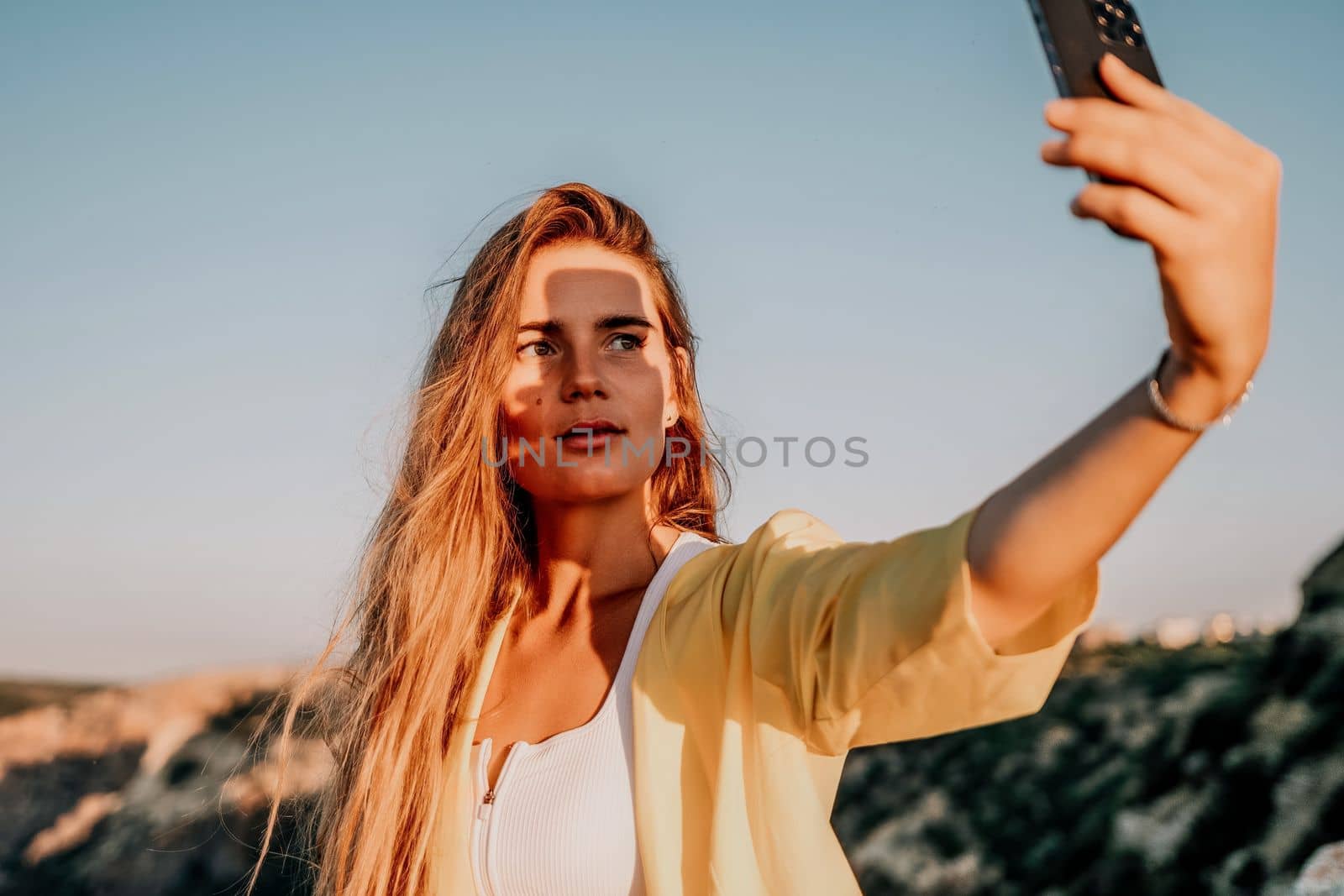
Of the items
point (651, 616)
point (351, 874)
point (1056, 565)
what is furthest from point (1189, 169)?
point (351, 874)

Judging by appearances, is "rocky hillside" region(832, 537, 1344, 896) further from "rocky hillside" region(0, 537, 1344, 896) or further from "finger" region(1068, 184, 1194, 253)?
"finger" region(1068, 184, 1194, 253)

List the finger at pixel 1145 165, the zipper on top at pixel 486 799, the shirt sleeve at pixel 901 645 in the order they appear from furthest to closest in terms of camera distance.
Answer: the zipper on top at pixel 486 799 → the shirt sleeve at pixel 901 645 → the finger at pixel 1145 165

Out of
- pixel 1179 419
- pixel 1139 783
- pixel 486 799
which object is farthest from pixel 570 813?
pixel 1139 783

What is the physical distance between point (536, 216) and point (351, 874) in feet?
5.22

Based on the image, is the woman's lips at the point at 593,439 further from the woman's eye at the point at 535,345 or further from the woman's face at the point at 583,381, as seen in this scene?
the woman's eye at the point at 535,345

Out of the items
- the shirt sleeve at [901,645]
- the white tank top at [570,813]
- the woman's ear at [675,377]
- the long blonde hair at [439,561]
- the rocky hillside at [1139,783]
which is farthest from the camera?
the rocky hillside at [1139,783]

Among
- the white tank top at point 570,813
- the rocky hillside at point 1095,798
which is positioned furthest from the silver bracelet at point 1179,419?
the rocky hillside at point 1095,798

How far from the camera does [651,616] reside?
2.08 m

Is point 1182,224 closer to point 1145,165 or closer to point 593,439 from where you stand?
point 1145,165

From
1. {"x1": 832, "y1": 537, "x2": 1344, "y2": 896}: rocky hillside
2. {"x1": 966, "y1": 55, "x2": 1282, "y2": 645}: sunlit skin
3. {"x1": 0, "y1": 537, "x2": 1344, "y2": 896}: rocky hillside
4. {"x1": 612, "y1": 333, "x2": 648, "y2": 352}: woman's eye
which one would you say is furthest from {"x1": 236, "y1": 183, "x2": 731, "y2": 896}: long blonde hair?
{"x1": 832, "y1": 537, "x2": 1344, "y2": 896}: rocky hillside

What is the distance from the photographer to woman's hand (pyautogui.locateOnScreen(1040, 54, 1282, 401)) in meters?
0.88

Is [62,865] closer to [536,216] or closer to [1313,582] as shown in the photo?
[536,216]

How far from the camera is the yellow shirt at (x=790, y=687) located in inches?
46.2

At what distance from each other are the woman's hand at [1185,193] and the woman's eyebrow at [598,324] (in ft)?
5.30
